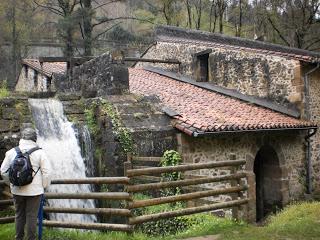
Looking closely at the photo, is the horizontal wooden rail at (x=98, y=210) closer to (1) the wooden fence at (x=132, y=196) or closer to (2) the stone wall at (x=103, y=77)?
(1) the wooden fence at (x=132, y=196)

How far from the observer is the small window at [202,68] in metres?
15.4

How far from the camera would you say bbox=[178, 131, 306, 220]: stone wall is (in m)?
10.2

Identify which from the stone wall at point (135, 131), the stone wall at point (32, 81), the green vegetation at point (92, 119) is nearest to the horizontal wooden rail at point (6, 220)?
the stone wall at point (135, 131)

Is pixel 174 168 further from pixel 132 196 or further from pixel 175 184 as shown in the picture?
pixel 132 196

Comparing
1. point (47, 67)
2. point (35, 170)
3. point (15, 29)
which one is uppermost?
point (15, 29)

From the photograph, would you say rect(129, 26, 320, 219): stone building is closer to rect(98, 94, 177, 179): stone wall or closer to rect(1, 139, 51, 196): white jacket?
rect(98, 94, 177, 179): stone wall

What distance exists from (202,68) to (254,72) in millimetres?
2524

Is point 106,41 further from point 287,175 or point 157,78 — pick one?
point 287,175

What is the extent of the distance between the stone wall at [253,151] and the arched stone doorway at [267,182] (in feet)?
0.54

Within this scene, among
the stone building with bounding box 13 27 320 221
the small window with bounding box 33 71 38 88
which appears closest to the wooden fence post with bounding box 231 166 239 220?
the stone building with bounding box 13 27 320 221

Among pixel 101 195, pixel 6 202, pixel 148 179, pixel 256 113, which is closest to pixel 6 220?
pixel 6 202

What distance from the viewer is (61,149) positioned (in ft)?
28.9

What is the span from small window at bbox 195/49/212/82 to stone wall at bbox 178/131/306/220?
4.31 metres

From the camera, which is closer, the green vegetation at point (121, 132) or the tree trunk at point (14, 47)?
the green vegetation at point (121, 132)
